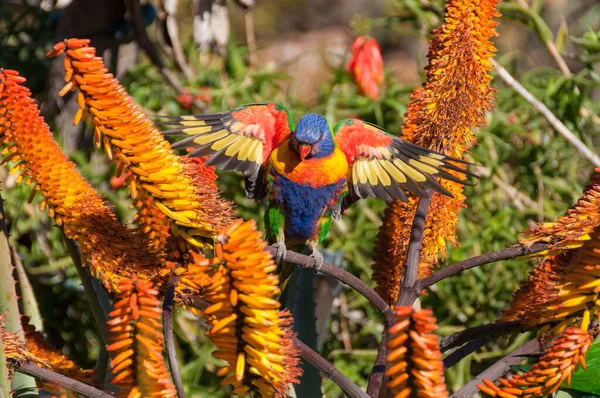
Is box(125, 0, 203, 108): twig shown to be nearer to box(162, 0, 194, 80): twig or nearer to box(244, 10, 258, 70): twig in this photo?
box(162, 0, 194, 80): twig

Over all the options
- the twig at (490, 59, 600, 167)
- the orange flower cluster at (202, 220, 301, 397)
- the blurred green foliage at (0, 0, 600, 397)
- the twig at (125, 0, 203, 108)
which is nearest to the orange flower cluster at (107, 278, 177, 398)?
the orange flower cluster at (202, 220, 301, 397)

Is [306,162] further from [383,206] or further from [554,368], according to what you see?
[554,368]

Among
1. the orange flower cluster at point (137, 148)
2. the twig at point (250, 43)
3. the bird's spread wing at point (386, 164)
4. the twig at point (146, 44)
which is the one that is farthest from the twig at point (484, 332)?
the twig at point (250, 43)

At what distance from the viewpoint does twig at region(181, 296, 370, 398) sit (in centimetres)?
56

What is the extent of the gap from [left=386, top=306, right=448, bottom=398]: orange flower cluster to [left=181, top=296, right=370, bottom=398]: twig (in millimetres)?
136

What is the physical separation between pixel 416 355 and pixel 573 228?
207mm

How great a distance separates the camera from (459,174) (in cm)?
69

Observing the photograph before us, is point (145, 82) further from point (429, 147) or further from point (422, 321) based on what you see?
point (422, 321)

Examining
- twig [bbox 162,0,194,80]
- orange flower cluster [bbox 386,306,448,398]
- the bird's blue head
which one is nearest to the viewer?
orange flower cluster [bbox 386,306,448,398]

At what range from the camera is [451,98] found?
0.63 metres

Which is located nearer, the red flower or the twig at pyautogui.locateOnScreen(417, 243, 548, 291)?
the twig at pyautogui.locateOnScreen(417, 243, 548, 291)

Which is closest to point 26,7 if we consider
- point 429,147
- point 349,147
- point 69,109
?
point 69,109

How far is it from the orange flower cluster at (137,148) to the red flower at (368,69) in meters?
0.98

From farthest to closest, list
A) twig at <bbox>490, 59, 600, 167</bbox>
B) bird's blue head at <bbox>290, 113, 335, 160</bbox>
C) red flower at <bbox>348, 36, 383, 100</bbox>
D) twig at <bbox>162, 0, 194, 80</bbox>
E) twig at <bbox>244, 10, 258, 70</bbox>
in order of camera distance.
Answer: twig at <bbox>244, 10, 258, 70</bbox> → red flower at <bbox>348, 36, 383, 100</bbox> → twig at <bbox>162, 0, 194, 80</bbox> → twig at <bbox>490, 59, 600, 167</bbox> → bird's blue head at <bbox>290, 113, 335, 160</bbox>
